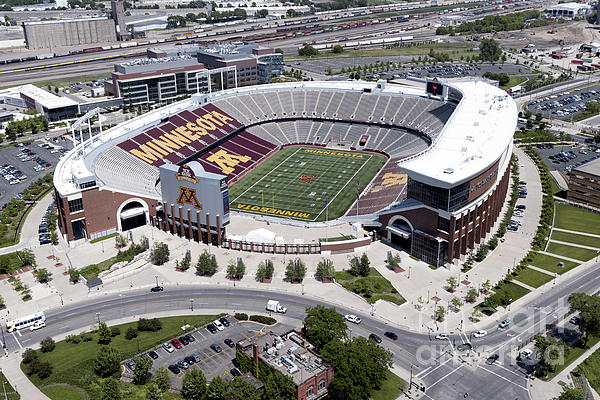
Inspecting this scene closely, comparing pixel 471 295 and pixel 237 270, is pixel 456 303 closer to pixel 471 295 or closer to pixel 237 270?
pixel 471 295

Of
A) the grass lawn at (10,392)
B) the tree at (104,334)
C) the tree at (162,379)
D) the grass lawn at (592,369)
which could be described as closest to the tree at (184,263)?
the tree at (104,334)

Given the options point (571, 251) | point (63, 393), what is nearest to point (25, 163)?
point (63, 393)

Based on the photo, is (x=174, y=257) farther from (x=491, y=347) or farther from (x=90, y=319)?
(x=491, y=347)

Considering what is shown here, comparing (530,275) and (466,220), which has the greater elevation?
(466,220)

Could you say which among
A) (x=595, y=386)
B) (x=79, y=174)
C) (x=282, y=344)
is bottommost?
(x=595, y=386)

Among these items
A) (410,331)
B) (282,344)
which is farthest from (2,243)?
(410,331)

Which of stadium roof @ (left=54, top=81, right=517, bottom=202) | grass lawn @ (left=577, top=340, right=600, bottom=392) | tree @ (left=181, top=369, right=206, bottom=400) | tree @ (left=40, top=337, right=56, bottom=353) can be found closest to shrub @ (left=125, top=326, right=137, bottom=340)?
tree @ (left=40, top=337, right=56, bottom=353)
